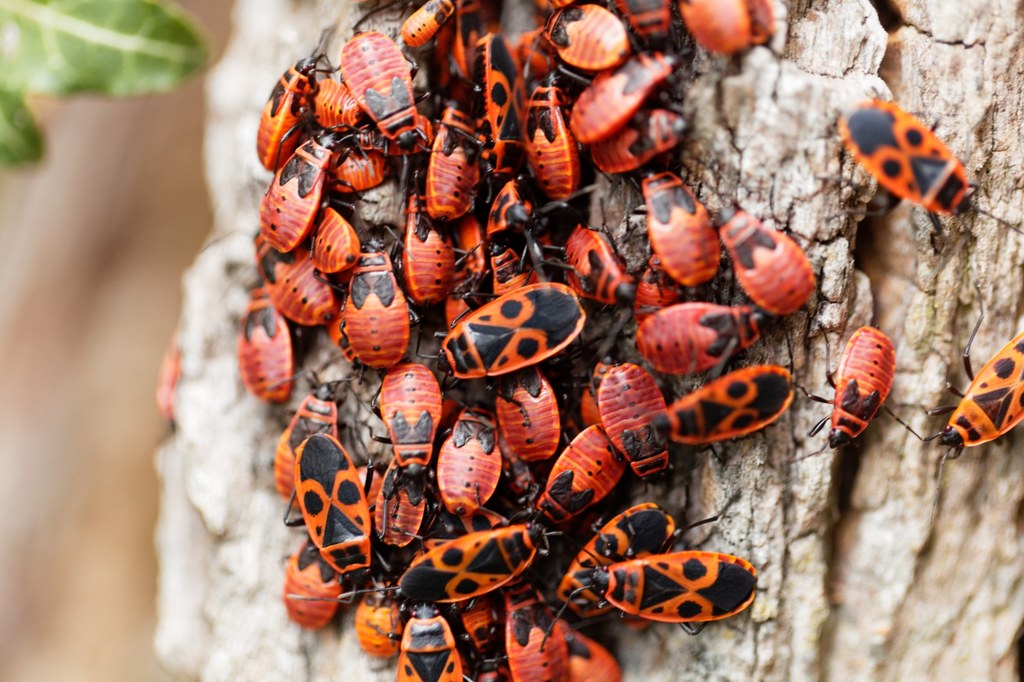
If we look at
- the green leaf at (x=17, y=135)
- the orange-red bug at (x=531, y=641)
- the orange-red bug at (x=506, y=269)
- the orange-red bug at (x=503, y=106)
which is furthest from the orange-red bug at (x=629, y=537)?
the green leaf at (x=17, y=135)

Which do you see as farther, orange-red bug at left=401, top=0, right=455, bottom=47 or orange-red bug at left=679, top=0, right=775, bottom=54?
orange-red bug at left=401, top=0, right=455, bottom=47

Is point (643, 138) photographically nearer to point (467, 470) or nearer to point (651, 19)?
point (651, 19)

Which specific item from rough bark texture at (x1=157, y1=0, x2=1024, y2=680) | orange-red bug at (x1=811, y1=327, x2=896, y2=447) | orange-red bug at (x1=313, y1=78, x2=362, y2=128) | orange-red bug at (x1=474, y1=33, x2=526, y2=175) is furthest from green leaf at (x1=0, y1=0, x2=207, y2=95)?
orange-red bug at (x1=811, y1=327, x2=896, y2=447)

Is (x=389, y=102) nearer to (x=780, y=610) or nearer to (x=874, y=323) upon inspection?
(x=874, y=323)

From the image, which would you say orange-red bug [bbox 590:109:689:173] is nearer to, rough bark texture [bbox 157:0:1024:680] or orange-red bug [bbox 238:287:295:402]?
rough bark texture [bbox 157:0:1024:680]

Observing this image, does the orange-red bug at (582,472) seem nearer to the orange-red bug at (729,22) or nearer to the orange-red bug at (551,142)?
the orange-red bug at (551,142)
